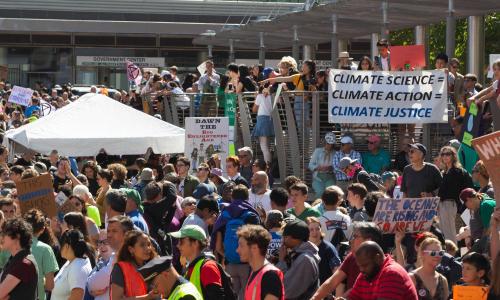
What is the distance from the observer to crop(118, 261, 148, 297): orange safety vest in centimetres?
894

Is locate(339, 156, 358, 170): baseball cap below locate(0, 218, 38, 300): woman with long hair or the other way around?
the other way around

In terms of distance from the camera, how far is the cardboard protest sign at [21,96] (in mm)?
32438

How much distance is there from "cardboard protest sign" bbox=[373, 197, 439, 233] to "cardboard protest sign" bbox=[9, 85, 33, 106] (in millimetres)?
21972

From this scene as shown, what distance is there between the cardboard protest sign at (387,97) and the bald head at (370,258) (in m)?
10.3

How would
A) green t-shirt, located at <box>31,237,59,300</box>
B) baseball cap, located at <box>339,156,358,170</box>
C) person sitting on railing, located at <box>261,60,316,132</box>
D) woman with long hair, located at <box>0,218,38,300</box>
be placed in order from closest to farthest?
woman with long hair, located at <box>0,218,38,300</box>
green t-shirt, located at <box>31,237,59,300</box>
baseball cap, located at <box>339,156,358,170</box>
person sitting on railing, located at <box>261,60,316,132</box>

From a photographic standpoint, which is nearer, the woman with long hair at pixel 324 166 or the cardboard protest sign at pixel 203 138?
the woman with long hair at pixel 324 166

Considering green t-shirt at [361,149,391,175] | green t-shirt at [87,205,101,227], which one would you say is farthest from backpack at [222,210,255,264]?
green t-shirt at [361,149,391,175]

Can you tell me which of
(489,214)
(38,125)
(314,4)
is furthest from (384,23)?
(489,214)

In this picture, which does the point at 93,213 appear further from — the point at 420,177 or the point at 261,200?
the point at 420,177

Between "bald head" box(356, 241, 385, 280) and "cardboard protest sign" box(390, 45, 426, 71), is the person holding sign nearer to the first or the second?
"cardboard protest sign" box(390, 45, 426, 71)

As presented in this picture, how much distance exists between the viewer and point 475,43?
85.9 ft

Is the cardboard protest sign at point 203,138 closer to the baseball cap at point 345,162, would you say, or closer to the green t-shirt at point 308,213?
the baseball cap at point 345,162

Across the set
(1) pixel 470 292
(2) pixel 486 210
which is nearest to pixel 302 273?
(1) pixel 470 292

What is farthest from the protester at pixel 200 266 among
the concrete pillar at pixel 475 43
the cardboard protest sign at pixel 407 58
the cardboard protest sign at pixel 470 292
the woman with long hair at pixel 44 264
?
the concrete pillar at pixel 475 43
